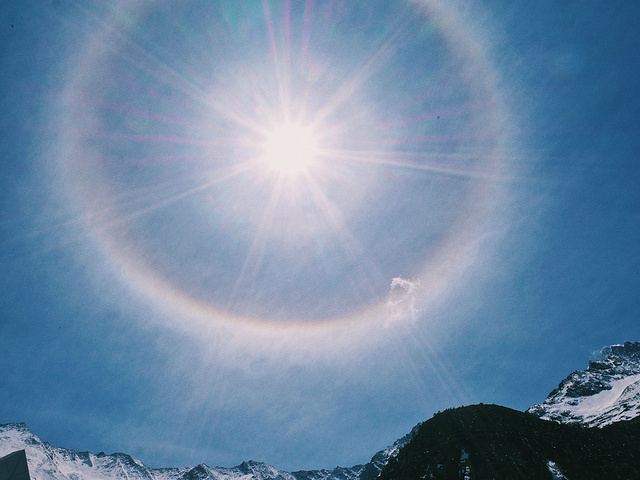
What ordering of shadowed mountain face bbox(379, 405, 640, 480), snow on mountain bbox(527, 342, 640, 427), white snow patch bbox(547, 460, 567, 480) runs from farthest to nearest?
snow on mountain bbox(527, 342, 640, 427), shadowed mountain face bbox(379, 405, 640, 480), white snow patch bbox(547, 460, 567, 480)

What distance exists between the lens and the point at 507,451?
4712cm

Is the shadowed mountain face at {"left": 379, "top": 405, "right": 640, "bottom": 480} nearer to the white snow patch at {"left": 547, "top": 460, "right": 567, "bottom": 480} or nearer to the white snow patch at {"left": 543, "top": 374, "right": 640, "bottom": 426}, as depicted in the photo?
the white snow patch at {"left": 547, "top": 460, "right": 567, "bottom": 480}

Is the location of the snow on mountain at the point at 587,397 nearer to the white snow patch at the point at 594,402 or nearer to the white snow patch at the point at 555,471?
the white snow patch at the point at 594,402

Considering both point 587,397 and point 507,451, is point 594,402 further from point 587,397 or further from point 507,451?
point 507,451

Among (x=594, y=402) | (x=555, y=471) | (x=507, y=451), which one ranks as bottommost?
(x=594, y=402)

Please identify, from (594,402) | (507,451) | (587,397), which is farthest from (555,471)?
(587,397)

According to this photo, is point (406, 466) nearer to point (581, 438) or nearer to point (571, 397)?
point (581, 438)

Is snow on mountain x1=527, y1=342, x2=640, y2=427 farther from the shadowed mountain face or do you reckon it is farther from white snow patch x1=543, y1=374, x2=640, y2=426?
the shadowed mountain face

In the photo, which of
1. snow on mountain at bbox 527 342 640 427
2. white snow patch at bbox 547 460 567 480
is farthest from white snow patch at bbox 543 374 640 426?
white snow patch at bbox 547 460 567 480

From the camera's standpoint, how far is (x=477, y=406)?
211 feet

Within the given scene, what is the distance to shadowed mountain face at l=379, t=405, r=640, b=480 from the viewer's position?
43969 mm

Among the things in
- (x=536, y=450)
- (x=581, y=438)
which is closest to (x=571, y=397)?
(x=581, y=438)

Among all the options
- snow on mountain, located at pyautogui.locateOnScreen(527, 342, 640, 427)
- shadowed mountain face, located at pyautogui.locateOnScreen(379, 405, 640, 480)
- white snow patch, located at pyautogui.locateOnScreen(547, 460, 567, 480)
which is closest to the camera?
white snow patch, located at pyautogui.locateOnScreen(547, 460, 567, 480)

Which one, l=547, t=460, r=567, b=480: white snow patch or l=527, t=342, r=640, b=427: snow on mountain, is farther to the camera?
l=527, t=342, r=640, b=427: snow on mountain
